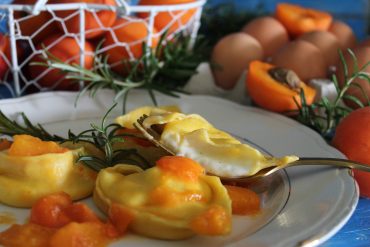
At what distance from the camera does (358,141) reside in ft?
2.54

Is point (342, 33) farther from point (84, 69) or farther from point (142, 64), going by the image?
point (84, 69)

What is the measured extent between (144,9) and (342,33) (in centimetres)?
45

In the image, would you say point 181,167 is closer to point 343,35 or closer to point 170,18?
point 170,18

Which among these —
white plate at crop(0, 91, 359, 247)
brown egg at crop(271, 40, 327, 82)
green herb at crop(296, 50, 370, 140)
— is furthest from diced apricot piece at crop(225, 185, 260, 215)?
brown egg at crop(271, 40, 327, 82)

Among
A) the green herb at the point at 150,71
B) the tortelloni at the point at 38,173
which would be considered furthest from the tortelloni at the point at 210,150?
the green herb at the point at 150,71

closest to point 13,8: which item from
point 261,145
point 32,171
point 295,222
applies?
point 32,171

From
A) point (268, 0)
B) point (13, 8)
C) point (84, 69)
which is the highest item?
point (13, 8)

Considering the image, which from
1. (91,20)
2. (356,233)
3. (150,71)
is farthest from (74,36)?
(356,233)

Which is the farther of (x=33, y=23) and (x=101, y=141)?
(x=33, y=23)

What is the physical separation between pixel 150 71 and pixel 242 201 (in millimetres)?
386

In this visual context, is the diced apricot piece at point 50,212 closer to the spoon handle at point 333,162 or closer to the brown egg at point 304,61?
the spoon handle at point 333,162

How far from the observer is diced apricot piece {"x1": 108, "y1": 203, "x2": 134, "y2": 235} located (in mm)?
614

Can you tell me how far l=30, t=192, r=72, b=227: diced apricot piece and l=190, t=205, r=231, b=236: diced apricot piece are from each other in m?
0.15

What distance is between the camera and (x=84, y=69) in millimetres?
955
